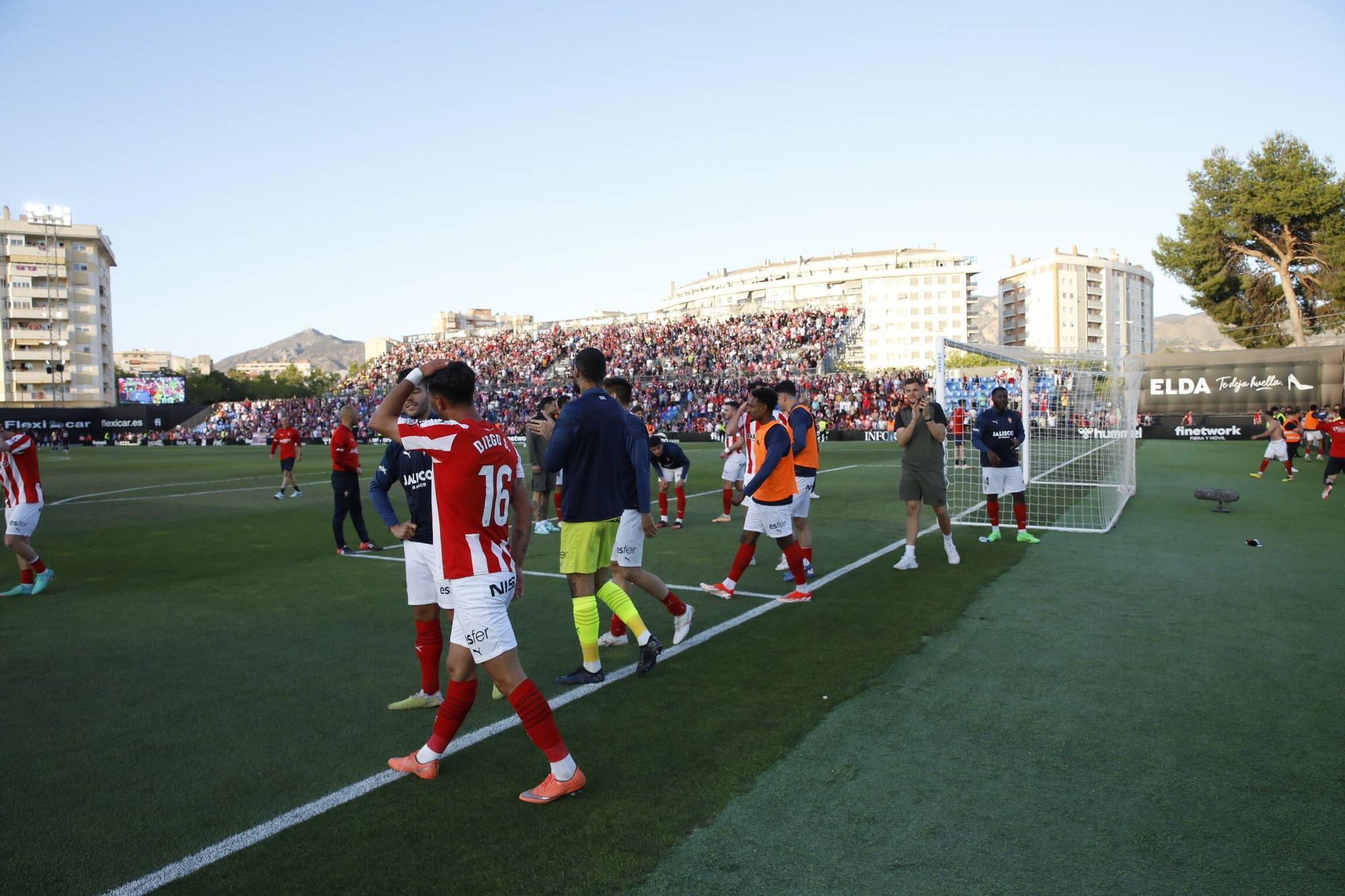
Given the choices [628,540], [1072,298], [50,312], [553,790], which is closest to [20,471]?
Result: [628,540]

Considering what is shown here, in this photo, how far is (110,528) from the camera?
13.2 m

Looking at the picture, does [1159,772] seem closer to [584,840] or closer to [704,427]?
[584,840]

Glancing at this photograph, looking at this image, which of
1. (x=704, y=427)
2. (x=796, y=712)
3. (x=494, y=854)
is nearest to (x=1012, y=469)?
(x=796, y=712)

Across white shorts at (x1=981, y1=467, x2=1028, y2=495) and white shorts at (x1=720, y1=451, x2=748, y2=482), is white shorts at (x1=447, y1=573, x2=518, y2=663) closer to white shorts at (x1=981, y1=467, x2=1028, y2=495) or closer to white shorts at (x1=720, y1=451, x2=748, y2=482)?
white shorts at (x1=981, y1=467, x2=1028, y2=495)

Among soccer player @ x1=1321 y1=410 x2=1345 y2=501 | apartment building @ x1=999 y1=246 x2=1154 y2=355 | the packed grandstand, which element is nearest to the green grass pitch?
soccer player @ x1=1321 y1=410 x2=1345 y2=501

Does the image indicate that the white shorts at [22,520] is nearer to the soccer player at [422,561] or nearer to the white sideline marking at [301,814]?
the soccer player at [422,561]

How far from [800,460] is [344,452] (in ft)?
20.1

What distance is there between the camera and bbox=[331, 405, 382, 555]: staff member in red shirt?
10547 millimetres

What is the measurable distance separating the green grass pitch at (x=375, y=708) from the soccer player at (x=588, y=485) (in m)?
0.59

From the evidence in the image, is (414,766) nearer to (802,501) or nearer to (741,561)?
(741,561)

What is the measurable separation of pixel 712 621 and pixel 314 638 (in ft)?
10.4

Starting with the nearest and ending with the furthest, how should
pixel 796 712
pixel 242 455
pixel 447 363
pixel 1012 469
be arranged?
pixel 447 363 → pixel 796 712 → pixel 1012 469 → pixel 242 455

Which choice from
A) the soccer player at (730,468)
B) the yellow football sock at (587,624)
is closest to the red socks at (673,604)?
the yellow football sock at (587,624)

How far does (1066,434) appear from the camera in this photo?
1708cm
